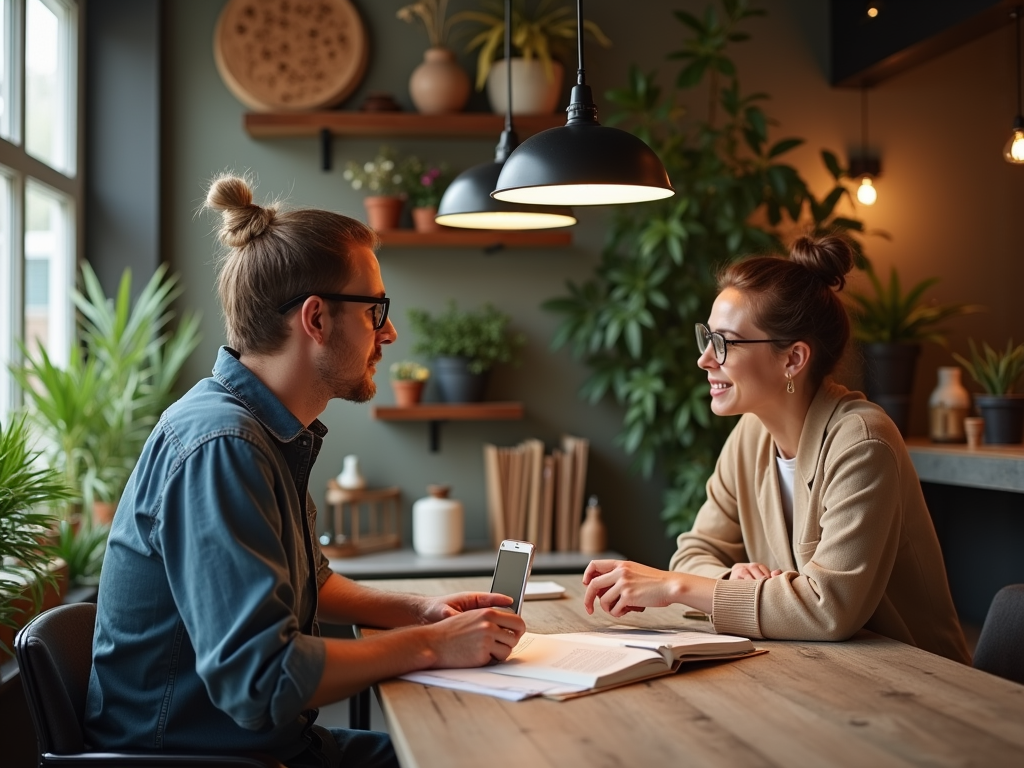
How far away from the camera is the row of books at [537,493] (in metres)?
4.07

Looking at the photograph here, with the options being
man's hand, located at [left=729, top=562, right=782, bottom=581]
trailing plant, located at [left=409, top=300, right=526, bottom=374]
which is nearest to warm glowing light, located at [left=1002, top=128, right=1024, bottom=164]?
trailing plant, located at [left=409, top=300, right=526, bottom=374]

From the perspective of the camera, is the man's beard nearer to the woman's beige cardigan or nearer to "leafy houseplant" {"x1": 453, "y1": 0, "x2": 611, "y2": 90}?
the woman's beige cardigan

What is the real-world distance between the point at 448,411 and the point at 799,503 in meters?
2.06

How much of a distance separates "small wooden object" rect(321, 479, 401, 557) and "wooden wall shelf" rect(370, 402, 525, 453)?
0.31 metres

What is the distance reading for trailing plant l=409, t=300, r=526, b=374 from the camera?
4094mm

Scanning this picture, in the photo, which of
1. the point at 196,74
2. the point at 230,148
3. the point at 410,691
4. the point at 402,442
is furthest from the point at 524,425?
the point at 410,691

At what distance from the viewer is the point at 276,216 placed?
5.83 ft

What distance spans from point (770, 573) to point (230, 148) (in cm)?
294

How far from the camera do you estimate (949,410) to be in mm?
3908

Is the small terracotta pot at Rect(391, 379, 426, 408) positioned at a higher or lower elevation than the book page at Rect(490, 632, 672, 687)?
higher

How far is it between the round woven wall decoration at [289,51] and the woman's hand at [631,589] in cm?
273

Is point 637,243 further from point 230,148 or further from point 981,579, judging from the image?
point 981,579

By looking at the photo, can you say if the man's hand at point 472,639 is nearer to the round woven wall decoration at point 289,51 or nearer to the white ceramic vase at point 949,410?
the white ceramic vase at point 949,410

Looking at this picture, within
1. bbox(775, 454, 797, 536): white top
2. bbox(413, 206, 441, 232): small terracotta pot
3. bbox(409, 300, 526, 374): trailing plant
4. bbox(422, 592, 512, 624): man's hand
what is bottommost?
Answer: bbox(422, 592, 512, 624): man's hand
